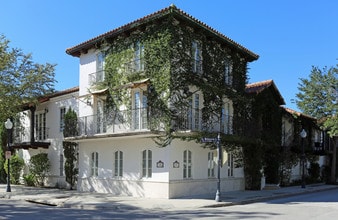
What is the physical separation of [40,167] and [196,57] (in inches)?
521

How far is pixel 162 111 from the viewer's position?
59.9ft

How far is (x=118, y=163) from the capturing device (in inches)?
818

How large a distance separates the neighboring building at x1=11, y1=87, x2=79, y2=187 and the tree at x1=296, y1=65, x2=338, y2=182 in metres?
17.4

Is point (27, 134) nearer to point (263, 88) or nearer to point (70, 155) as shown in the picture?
point (70, 155)

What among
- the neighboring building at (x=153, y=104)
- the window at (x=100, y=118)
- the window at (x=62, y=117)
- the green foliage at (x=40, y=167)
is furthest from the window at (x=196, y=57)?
the green foliage at (x=40, y=167)

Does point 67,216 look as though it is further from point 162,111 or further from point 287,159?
point 287,159

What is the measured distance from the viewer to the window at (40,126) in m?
26.8

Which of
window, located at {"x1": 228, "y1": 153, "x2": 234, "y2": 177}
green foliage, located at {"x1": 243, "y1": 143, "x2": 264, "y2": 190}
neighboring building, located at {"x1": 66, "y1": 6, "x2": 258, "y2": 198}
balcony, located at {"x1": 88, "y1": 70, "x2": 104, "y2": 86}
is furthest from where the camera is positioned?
green foliage, located at {"x1": 243, "y1": 143, "x2": 264, "y2": 190}

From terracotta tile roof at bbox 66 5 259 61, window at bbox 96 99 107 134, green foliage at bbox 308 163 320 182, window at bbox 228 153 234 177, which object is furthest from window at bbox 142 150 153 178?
green foliage at bbox 308 163 320 182

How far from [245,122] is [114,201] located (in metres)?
9.64

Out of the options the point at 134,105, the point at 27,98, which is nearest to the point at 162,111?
the point at 134,105

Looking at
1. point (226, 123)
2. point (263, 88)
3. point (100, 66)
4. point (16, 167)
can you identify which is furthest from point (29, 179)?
point (263, 88)

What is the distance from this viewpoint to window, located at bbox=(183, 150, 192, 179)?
19.3 m

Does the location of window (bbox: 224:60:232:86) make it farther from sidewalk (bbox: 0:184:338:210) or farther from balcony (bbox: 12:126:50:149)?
balcony (bbox: 12:126:50:149)
